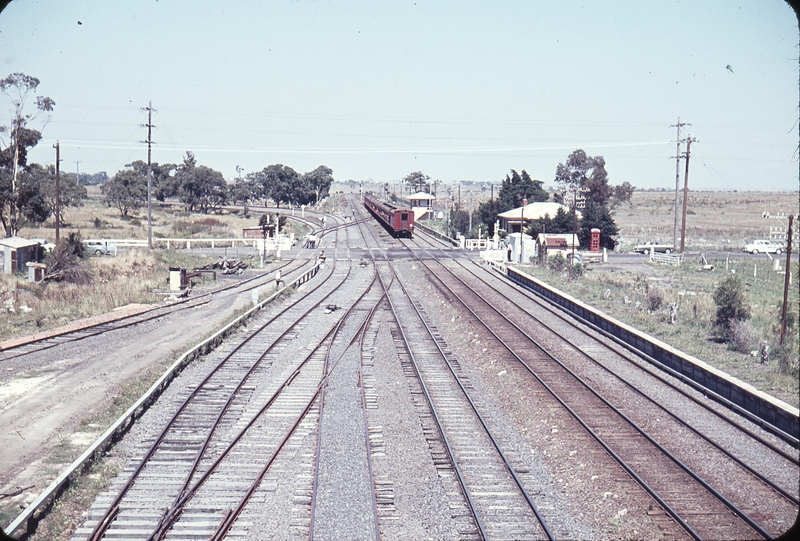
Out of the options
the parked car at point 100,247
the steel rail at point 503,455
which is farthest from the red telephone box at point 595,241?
the steel rail at point 503,455

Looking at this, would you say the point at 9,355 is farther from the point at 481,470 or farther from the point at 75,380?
the point at 481,470

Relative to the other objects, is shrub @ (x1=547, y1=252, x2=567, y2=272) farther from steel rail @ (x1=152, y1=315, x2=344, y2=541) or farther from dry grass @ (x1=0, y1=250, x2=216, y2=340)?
steel rail @ (x1=152, y1=315, x2=344, y2=541)

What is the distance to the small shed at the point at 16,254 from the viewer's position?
106ft

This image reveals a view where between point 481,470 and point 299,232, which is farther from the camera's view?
point 299,232

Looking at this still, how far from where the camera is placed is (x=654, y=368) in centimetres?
1655

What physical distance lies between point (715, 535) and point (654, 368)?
29.2 feet

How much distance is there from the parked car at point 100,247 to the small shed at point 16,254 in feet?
27.5

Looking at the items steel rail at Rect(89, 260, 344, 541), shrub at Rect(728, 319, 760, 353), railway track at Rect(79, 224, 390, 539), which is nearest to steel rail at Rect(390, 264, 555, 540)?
railway track at Rect(79, 224, 390, 539)

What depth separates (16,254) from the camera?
32625mm

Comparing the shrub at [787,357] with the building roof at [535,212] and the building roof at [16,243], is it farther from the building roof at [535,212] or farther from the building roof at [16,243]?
the building roof at [535,212]

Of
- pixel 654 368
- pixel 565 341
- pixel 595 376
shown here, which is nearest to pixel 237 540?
pixel 595 376

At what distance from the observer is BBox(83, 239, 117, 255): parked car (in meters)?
42.7

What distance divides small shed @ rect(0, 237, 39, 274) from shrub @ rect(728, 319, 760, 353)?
30.9 m

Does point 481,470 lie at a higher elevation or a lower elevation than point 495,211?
lower
